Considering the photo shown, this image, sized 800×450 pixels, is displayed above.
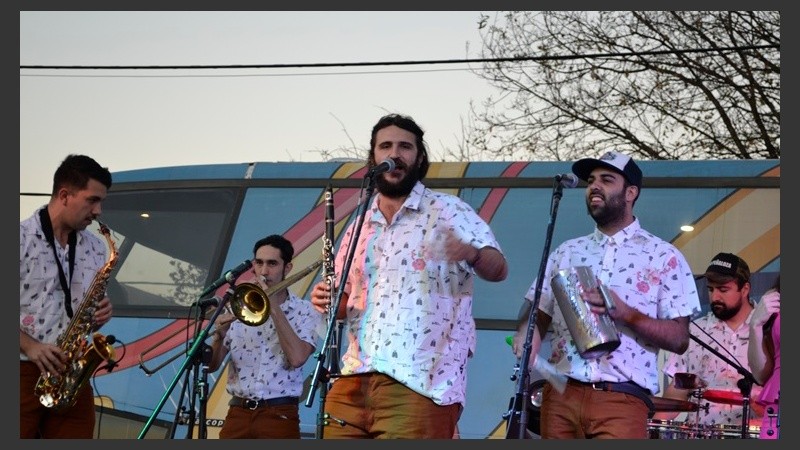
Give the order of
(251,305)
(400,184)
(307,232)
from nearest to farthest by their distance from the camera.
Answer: (400,184), (251,305), (307,232)

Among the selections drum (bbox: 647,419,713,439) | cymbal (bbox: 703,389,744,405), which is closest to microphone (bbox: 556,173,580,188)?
drum (bbox: 647,419,713,439)

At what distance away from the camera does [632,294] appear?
6582 mm

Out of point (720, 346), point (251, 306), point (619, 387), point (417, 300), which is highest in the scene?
point (720, 346)

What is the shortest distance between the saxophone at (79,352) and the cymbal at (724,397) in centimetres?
345

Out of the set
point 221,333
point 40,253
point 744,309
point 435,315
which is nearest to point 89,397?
point 40,253

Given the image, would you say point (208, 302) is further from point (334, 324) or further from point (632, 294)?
point (632, 294)

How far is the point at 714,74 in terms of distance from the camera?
16719 mm

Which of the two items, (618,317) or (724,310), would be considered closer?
(618,317)

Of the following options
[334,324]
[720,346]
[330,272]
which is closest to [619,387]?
[334,324]

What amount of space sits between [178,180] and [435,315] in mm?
6277

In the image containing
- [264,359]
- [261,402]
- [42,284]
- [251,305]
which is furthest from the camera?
[264,359]

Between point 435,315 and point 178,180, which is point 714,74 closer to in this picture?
point 178,180

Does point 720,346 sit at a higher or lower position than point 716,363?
higher

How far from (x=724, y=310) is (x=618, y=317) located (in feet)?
10.1
